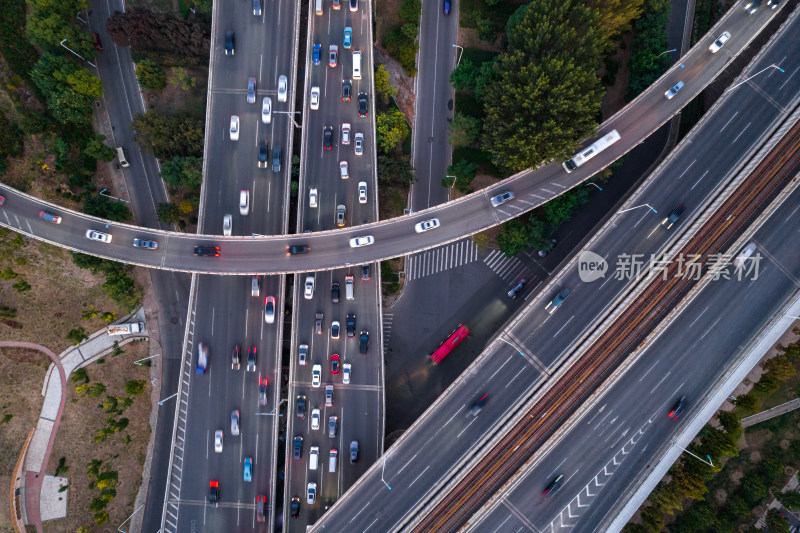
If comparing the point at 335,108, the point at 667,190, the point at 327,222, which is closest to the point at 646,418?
the point at 667,190

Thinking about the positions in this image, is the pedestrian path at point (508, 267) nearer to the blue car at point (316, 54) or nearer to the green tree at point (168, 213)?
the blue car at point (316, 54)

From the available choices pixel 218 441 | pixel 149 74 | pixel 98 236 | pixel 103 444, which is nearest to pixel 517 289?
pixel 218 441

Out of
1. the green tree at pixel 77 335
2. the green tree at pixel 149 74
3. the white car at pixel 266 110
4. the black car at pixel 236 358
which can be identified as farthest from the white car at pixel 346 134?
the green tree at pixel 77 335

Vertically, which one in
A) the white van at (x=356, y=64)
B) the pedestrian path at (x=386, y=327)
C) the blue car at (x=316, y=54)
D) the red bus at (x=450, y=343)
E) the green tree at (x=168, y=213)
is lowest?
the red bus at (x=450, y=343)

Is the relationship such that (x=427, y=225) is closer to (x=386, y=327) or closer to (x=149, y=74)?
(x=386, y=327)

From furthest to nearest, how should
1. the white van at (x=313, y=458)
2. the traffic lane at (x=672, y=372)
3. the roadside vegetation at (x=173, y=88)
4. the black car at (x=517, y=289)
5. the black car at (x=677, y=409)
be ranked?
the black car at (x=517, y=289) → the roadside vegetation at (x=173, y=88) → the white van at (x=313, y=458) → the traffic lane at (x=672, y=372) → the black car at (x=677, y=409)

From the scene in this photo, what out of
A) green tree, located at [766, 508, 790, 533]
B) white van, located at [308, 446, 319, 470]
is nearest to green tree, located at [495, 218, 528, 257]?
white van, located at [308, 446, 319, 470]

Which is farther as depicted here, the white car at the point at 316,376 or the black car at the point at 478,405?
the white car at the point at 316,376

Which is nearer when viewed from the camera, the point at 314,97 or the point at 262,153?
the point at 262,153
